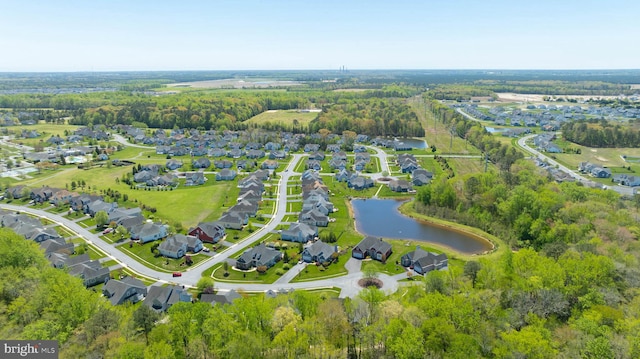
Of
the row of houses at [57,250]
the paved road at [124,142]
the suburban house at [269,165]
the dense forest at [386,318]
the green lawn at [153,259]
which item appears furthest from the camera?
the paved road at [124,142]

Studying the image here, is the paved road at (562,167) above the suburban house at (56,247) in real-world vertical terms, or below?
above

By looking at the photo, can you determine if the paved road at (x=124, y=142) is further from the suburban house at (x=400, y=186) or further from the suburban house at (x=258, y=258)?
the suburban house at (x=258, y=258)

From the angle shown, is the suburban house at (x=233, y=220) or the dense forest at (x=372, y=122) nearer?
the suburban house at (x=233, y=220)

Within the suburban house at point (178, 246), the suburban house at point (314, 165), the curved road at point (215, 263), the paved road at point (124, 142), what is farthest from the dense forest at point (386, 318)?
the paved road at point (124, 142)

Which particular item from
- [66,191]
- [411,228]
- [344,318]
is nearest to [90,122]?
[66,191]

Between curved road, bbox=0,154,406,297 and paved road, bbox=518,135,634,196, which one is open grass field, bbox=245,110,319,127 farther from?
curved road, bbox=0,154,406,297

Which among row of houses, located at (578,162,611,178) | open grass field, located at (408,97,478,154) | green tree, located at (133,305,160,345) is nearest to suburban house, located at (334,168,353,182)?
open grass field, located at (408,97,478,154)

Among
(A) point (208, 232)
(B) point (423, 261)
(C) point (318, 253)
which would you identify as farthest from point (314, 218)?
(B) point (423, 261)
